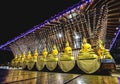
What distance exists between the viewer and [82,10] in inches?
118

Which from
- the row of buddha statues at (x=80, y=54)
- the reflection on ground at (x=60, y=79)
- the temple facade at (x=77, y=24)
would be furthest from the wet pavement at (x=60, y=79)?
the temple facade at (x=77, y=24)

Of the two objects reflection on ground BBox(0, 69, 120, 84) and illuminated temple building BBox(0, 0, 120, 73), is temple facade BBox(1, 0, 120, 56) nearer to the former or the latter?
illuminated temple building BBox(0, 0, 120, 73)

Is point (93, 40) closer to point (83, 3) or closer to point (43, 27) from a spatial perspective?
point (83, 3)

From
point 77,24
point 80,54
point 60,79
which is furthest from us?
point 77,24

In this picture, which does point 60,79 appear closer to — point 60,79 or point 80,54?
point 60,79

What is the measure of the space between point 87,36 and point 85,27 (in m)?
0.22

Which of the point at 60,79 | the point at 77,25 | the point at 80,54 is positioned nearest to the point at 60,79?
the point at 60,79

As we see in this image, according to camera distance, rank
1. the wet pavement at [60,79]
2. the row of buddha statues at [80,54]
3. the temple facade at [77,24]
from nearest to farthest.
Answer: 1. the wet pavement at [60,79]
2. the row of buddha statues at [80,54]
3. the temple facade at [77,24]

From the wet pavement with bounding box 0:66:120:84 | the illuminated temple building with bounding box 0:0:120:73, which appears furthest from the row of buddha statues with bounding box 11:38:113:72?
the wet pavement with bounding box 0:66:120:84

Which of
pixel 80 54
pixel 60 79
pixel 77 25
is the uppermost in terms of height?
pixel 77 25

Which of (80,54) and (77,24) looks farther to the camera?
(77,24)

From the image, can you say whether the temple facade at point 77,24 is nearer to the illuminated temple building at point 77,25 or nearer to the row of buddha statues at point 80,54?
the illuminated temple building at point 77,25

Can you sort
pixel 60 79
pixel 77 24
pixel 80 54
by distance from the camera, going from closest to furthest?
1. pixel 60 79
2. pixel 80 54
3. pixel 77 24

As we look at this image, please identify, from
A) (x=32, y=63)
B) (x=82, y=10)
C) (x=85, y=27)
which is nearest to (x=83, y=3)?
(x=82, y=10)
